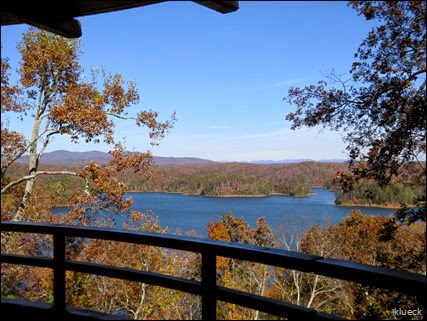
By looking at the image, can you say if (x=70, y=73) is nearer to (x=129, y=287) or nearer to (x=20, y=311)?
(x=129, y=287)

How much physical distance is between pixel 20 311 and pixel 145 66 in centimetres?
2511

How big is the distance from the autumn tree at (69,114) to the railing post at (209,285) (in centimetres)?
903

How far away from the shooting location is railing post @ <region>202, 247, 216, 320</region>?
1691 millimetres

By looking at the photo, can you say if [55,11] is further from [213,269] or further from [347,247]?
[347,247]

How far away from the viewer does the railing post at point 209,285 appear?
169 cm

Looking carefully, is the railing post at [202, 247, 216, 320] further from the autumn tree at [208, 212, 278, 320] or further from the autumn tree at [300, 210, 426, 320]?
the autumn tree at [208, 212, 278, 320]

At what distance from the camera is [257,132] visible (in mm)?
38812

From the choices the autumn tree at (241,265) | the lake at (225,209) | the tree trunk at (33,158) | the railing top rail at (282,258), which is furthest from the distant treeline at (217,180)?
the railing top rail at (282,258)

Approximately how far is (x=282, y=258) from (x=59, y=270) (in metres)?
1.43

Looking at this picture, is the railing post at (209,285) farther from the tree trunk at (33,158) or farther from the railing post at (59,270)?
the tree trunk at (33,158)

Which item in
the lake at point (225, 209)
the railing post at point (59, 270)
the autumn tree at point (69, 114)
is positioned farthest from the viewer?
the lake at point (225, 209)

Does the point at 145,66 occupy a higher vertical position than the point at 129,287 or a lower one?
higher

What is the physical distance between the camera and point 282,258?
1469 mm

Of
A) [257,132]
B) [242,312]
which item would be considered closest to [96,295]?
[242,312]
